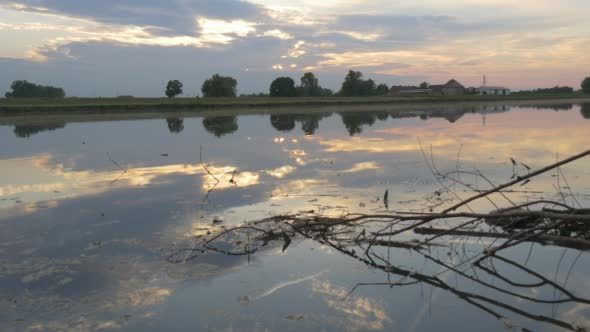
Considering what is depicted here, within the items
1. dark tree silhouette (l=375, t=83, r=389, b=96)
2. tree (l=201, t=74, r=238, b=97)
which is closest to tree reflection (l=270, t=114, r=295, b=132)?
tree (l=201, t=74, r=238, b=97)

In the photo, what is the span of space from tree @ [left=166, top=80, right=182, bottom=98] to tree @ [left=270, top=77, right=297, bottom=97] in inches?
820

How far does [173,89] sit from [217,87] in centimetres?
1103

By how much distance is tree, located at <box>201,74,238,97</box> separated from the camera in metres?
98.9

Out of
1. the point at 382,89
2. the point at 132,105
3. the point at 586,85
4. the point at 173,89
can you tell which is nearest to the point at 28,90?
the point at 173,89

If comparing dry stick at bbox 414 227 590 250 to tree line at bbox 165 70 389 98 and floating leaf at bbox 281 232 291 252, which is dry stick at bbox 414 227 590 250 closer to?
floating leaf at bbox 281 232 291 252

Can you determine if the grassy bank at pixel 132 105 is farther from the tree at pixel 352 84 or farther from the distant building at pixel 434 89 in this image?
the distant building at pixel 434 89

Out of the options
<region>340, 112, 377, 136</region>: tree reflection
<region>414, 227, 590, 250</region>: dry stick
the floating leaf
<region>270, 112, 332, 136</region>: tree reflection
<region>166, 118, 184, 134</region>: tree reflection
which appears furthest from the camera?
<region>166, 118, 184, 134</region>: tree reflection

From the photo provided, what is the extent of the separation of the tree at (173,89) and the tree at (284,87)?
2082 centimetres

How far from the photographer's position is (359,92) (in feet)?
345

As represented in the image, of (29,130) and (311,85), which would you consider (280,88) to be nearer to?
(311,85)

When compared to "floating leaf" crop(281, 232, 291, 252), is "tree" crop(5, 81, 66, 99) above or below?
above

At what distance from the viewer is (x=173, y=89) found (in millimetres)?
103188

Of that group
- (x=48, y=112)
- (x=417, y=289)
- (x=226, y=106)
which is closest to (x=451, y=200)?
(x=417, y=289)

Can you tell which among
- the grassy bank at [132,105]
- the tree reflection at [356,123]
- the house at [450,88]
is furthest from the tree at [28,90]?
the house at [450,88]
